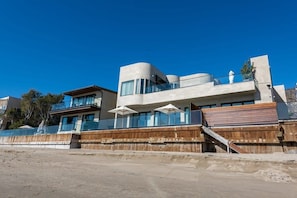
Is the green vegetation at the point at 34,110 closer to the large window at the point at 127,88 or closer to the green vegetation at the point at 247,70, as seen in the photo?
the large window at the point at 127,88

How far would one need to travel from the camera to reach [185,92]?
19.1 meters

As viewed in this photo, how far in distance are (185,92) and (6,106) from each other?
41.9 m

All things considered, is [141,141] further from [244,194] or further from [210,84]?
[244,194]

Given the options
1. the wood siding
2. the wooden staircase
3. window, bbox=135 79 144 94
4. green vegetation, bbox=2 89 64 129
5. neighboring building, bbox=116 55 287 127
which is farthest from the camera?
green vegetation, bbox=2 89 64 129

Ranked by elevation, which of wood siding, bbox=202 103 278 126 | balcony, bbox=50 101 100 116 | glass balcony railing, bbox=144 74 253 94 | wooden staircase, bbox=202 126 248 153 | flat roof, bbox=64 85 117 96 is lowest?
wooden staircase, bbox=202 126 248 153

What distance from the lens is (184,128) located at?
46.4 ft

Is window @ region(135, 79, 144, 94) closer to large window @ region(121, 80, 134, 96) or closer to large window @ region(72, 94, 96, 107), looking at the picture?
large window @ region(121, 80, 134, 96)

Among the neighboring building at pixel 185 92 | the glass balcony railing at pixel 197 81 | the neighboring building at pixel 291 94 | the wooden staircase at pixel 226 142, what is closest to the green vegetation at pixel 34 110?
the neighboring building at pixel 185 92

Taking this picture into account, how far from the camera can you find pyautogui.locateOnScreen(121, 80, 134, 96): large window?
22.1m

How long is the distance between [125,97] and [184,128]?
9.80 metres

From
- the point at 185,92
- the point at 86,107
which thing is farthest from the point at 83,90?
the point at 185,92

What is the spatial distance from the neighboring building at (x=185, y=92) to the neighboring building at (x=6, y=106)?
3166 centimetres

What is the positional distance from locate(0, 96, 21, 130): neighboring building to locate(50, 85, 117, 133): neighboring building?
19.9 meters

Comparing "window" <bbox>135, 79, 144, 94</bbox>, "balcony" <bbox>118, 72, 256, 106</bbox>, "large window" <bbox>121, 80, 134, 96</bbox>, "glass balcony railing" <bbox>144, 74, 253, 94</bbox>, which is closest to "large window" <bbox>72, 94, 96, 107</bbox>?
"large window" <bbox>121, 80, 134, 96</bbox>
